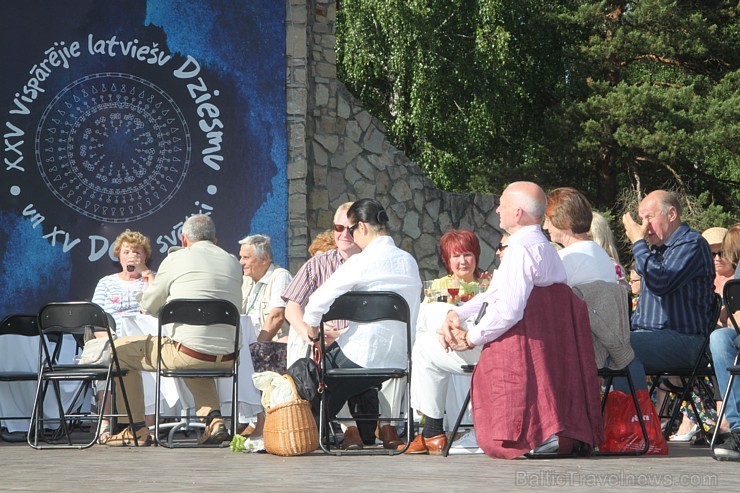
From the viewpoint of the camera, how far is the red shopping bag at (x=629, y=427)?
600cm

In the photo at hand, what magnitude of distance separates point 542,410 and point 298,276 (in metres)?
2.03

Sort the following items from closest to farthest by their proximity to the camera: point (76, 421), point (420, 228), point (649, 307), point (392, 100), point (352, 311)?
point (352, 311) → point (649, 307) → point (76, 421) → point (420, 228) → point (392, 100)

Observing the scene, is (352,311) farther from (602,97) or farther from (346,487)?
(602,97)

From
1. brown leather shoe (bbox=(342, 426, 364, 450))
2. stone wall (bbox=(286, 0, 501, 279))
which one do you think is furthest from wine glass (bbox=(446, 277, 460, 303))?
stone wall (bbox=(286, 0, 501, 279))

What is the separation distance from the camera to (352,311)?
6250 millimetres

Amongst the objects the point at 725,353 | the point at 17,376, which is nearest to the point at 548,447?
the point at 725,353

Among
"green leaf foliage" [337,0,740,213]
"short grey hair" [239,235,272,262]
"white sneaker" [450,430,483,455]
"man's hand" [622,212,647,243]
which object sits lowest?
"white sneaker" [450,430,483,455]

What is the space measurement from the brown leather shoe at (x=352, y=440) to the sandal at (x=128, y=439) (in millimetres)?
1384

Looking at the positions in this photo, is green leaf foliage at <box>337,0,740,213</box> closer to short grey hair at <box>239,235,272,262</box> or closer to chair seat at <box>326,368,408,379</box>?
short grey hair at <box>239,235,272,262</box>

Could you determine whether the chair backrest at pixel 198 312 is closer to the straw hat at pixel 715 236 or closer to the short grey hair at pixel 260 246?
the short grey hair at pixel 260 246

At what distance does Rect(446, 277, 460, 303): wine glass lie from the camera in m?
7.11

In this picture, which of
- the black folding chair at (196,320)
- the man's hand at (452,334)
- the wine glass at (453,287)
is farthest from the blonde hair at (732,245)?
the black folding chair at (196,320)

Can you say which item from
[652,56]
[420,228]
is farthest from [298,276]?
[652,56]

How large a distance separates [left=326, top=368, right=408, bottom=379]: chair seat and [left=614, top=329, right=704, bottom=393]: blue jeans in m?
1.32
